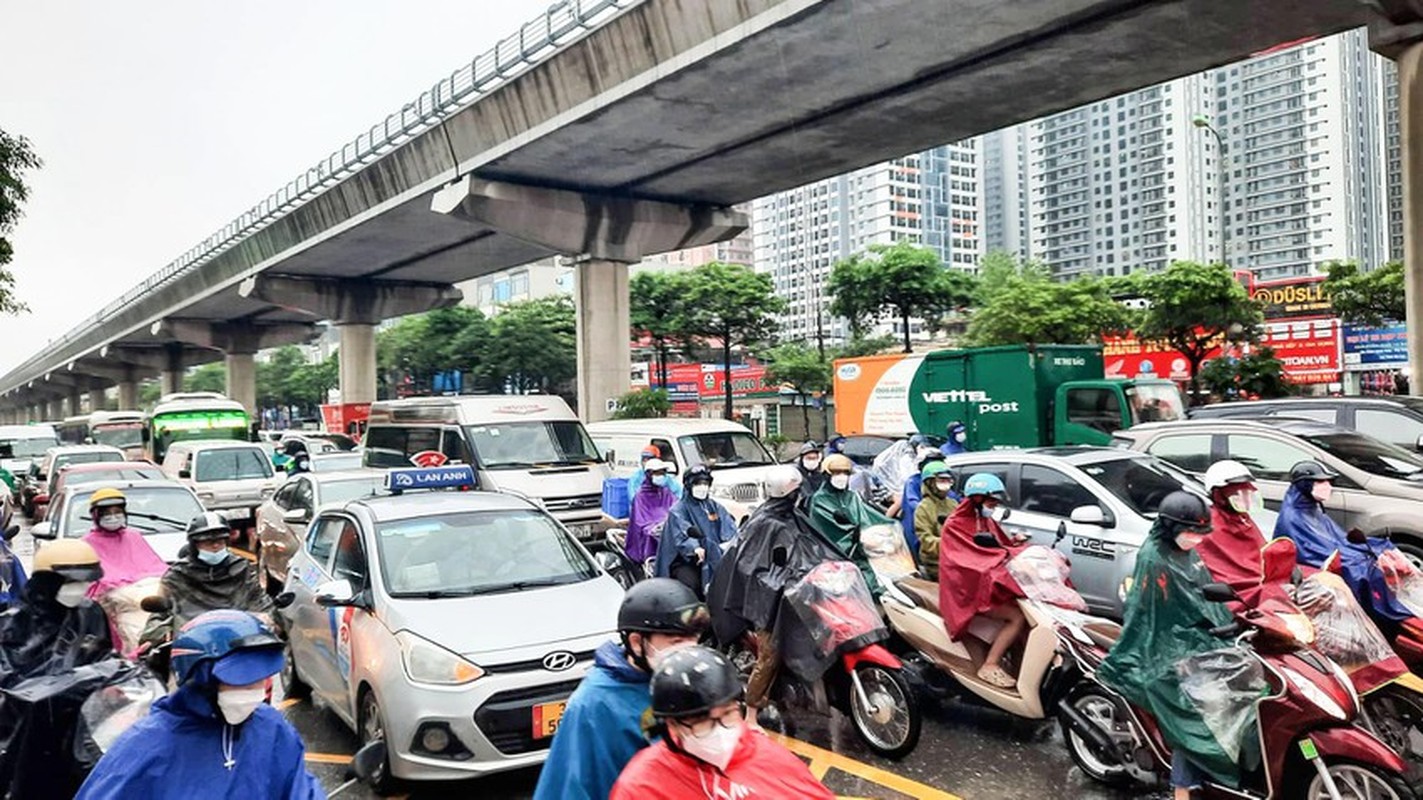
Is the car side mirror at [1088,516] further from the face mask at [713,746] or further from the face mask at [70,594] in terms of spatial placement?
the face mask at [70,594]

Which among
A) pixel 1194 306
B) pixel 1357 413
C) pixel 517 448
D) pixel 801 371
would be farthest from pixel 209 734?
pixel 801 371

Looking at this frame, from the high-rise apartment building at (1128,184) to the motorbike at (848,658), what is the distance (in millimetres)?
121053

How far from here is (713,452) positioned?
13422mm

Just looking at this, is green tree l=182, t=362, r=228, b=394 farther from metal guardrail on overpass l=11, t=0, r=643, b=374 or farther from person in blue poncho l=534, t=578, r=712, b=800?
person in blue poncho l=534, t=578, r=712, b=800

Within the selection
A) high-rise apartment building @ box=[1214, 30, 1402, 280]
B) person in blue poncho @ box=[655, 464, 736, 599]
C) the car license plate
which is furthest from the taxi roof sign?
high-rise apartment building @ box=[1214, 30, 1402, 280]

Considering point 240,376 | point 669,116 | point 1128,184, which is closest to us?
point 669,116

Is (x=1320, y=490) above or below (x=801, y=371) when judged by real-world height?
below

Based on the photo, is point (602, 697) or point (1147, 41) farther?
point (1147, 41)

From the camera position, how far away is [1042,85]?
60.9 ft

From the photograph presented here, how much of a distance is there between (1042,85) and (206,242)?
115 ft

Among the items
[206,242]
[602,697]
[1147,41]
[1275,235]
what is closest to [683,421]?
[1147,41]

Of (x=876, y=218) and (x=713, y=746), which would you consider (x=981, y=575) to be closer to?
(x=713, y=746)

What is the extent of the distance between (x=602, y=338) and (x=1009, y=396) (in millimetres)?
15233

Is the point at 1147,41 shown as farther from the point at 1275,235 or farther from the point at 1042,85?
the point at 1275,235
